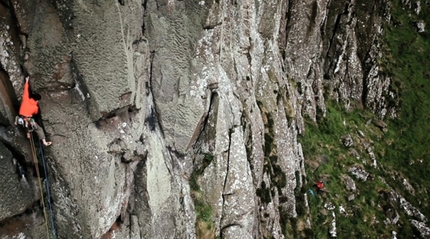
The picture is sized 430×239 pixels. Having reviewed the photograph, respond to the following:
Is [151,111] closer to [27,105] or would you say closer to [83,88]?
[83,88]

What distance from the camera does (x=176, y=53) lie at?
2133cm

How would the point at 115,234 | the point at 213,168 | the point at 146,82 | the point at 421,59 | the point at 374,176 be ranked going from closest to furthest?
the point at 115,234
the point at 146,82
the point at 213,168
the point at 374,176
the point at 421,59

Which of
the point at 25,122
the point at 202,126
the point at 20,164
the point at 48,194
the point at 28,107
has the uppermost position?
the point at 202,126

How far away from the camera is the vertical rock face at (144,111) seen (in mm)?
16609

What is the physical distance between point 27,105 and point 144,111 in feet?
19.6

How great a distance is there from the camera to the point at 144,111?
67.9ft

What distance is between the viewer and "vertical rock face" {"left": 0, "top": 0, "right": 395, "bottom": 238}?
16609 mm

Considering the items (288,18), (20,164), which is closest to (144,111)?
(20,164)

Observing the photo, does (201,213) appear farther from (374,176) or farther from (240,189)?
(374,176)

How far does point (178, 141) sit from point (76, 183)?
6643 millimetres

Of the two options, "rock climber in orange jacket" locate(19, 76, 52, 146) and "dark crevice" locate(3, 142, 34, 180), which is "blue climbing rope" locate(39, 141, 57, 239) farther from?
"rock climber in orange jacket" locate(19, 76, 52, 146)

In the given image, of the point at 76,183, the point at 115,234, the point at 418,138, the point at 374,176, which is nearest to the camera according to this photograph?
the point at 76,183

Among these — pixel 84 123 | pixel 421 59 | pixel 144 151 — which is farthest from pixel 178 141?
pixel 421 59

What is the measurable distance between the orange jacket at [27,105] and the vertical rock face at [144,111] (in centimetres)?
41
